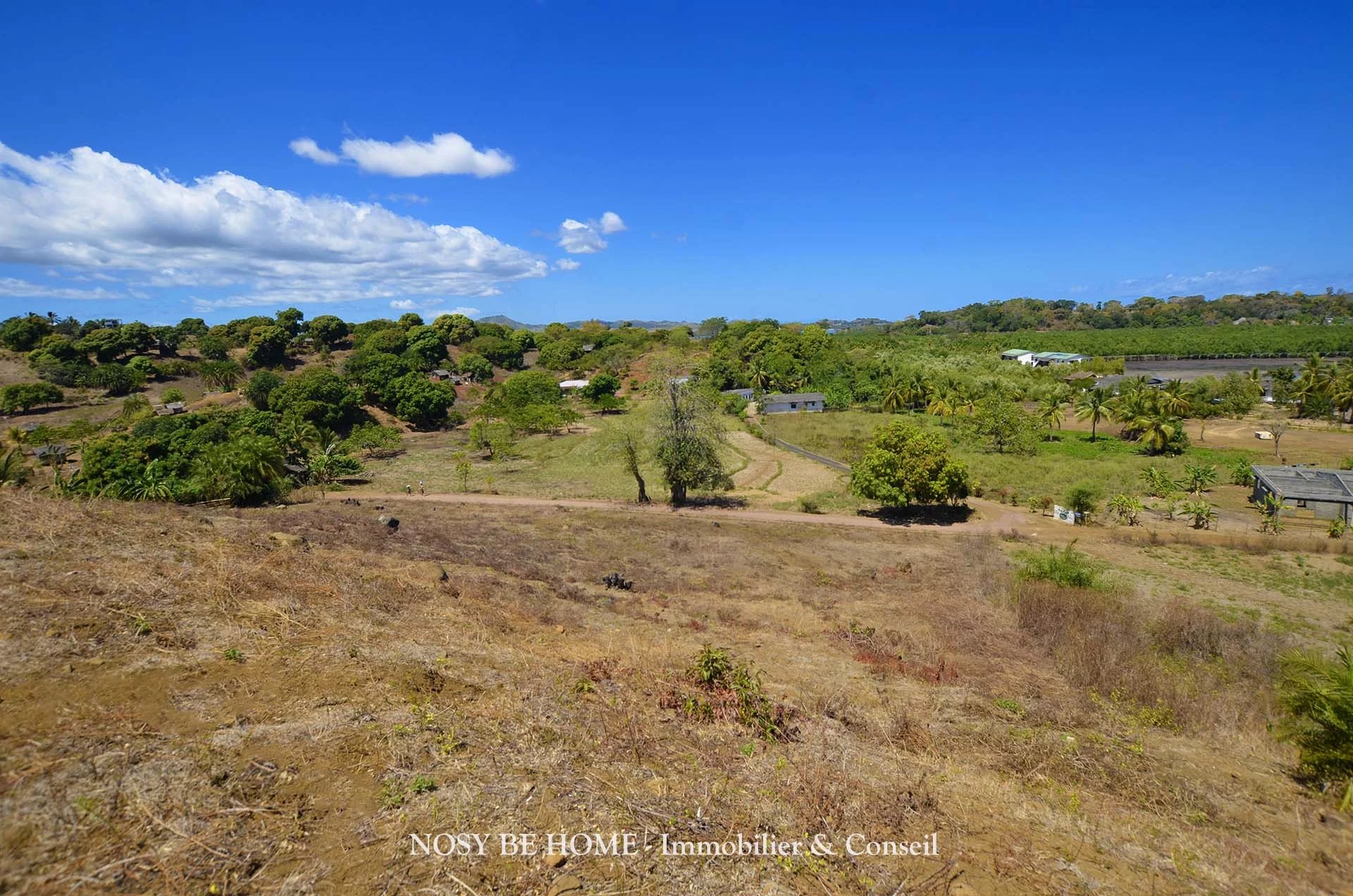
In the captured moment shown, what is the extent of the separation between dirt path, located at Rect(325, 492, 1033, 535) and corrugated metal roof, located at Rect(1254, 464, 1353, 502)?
12905 mm

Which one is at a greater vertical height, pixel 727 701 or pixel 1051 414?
pixel 1051 414

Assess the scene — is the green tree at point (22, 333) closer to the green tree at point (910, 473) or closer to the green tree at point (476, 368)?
the green tree at point (476, 368)

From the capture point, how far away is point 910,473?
3198 centimetres

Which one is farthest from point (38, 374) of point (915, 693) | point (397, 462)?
point (915, 693)

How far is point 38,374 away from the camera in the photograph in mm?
63375

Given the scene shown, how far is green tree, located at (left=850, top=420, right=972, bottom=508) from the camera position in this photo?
3175 centimetres

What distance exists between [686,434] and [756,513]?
5.93m

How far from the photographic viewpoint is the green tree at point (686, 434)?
32906mm

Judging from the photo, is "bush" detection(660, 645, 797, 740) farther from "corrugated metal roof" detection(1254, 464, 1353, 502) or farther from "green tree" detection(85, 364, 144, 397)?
"green tree" detection(85, 364, 144, 397)

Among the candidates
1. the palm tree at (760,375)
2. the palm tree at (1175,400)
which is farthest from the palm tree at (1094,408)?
the palm tree at (760,375)

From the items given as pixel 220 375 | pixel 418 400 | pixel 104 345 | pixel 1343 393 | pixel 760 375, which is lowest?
pixel 1343 393

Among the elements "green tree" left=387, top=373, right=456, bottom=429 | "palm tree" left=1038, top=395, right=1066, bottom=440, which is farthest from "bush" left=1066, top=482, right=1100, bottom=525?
"green tree" left=387, top=373, right=456, bottom=429

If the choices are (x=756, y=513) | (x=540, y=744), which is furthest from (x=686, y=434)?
(x=540, y=744)

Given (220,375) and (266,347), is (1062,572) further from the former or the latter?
(266,347)
